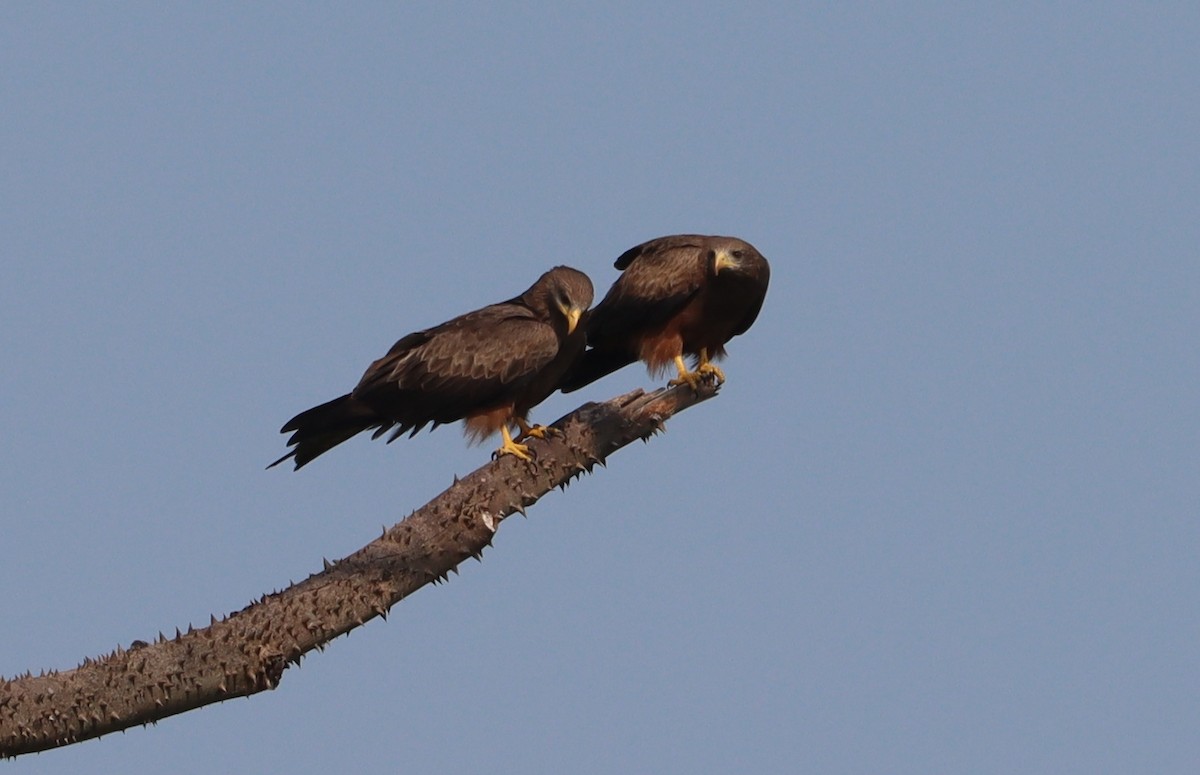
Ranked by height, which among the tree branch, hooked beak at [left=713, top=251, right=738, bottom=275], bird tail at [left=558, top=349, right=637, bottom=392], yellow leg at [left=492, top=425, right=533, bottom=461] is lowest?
the tree branch

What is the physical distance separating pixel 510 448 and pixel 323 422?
138cm

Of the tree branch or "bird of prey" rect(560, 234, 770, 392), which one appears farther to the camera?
"bird of prey" rect(560, 234, 770, 392)

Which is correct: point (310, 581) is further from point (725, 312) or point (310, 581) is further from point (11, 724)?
point (725, 312)

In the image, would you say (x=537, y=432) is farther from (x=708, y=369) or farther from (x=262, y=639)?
(x=262, y=639)

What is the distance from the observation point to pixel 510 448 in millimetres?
11383

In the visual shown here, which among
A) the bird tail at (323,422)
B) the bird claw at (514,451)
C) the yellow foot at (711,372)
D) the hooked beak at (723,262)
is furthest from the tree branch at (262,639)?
the hooked beak at (723,262)

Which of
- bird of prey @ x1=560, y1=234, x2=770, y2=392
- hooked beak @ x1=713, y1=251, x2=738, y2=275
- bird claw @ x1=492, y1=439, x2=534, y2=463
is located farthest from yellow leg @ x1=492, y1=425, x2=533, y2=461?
hooked beak @ x1=713, y1=251, x2=738, y2=275

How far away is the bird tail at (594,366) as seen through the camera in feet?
43.4

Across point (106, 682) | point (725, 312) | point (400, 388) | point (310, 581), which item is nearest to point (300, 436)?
point (400, 388)

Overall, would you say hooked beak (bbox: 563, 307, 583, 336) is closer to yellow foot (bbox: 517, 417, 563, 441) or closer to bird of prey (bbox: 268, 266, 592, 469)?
bird of prey (bbox: 268, 266, 592, 469)

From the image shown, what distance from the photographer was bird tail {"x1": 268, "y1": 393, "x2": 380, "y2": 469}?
37.9 feet

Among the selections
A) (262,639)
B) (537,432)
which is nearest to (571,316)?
(537,432)

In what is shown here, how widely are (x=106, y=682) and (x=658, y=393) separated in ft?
13.8

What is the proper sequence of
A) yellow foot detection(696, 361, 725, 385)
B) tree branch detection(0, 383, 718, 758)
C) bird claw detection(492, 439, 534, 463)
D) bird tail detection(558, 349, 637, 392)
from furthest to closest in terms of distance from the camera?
bird tail detection(558, 349, 637, 392) < yellow foot detection(696, 361, 725, 385) < bird claw detection(492, 439, 534, 463) < tree branch detection(0, 383, 718, 758)
